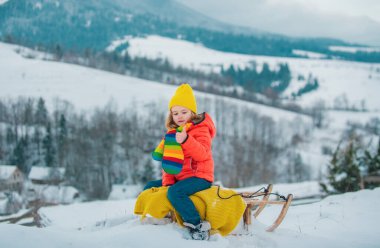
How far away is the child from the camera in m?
4.26

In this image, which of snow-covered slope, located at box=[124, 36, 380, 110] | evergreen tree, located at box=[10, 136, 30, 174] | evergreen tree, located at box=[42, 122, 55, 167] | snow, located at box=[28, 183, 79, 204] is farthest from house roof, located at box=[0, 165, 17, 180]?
snow-covered slope, located at box=[124, 36, 380, 110]

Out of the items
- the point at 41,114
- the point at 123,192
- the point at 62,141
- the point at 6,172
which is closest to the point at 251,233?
the point at 6,172

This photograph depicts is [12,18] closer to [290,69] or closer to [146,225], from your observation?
[146,225]

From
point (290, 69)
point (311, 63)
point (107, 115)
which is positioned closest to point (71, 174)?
point (107, 115)

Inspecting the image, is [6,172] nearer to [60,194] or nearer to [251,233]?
[60,194]

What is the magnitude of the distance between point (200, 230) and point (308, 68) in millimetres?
174208

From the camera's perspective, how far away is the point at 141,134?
57.8 m

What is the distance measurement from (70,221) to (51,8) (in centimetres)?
1711

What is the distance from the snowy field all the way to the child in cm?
25

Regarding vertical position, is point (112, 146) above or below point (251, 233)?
below

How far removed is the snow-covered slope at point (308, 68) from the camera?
118062 mm

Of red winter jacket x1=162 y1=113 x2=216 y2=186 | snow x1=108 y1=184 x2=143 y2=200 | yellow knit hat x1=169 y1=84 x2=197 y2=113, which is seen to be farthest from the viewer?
snow x1=108 y1=184 x2=143 y2=200

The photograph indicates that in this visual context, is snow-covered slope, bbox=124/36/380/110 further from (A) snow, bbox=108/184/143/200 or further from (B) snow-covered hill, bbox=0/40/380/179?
(A) snow, bbox=108/184/143/200

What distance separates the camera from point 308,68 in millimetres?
167000
